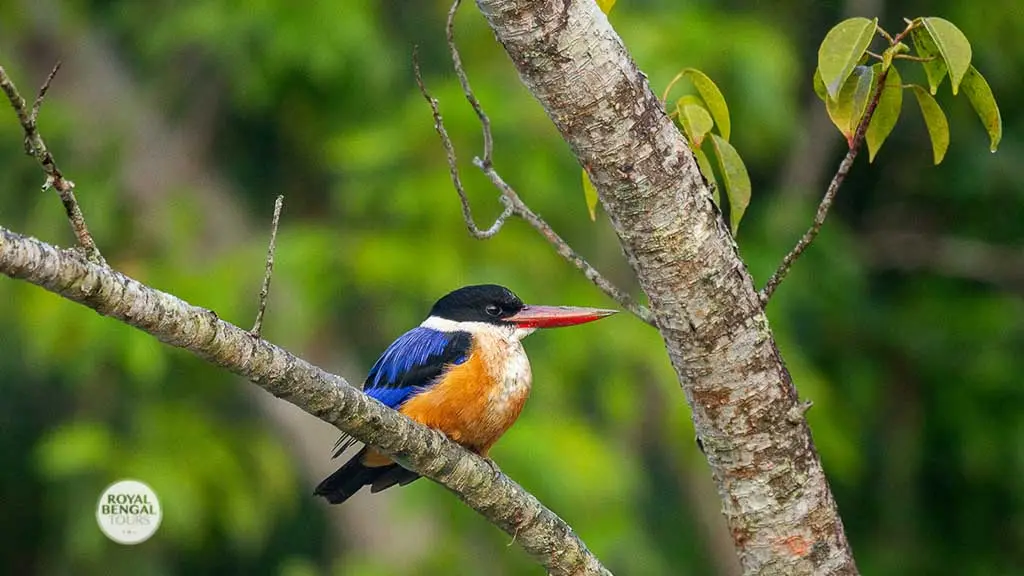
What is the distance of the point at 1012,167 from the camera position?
5730 mm

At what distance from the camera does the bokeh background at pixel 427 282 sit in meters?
4.73

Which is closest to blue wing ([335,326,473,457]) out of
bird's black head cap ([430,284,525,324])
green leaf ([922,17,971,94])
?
bird's black head cap ([430,284,525,324])

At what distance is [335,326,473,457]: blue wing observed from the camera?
287 cm

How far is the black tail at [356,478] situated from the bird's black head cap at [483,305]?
1.44 ft

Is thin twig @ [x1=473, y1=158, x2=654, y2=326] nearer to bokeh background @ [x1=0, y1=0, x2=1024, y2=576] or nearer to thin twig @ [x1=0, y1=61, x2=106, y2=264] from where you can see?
thin twig @ [x1=0, y1=61, x2=106, y2=264]

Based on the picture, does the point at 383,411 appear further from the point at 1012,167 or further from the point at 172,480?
the point at 1012,167

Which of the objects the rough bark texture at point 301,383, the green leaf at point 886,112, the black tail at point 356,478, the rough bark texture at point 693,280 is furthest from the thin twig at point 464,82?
the black tail at point 356,478

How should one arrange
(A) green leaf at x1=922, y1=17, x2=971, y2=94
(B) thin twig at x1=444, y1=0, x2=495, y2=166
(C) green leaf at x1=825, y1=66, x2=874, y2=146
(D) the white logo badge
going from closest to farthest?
(A) green leaf at x1=922, y1=17, x2=971, y2=94 → (C) green leaf at x1=825, y1=66, x2=874, y2=146 → (B) thin twig at x1=444, y1=0, x2=495, y2=166 → (D) the white logo badge

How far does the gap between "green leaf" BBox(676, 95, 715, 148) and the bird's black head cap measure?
1093mm

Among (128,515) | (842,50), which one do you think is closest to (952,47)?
(842,50)

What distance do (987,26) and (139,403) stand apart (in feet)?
12.6

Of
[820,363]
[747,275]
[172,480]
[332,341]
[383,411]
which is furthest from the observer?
[820,363]

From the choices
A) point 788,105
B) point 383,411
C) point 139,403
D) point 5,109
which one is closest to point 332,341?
point 139,403

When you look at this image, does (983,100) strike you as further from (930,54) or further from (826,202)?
(826,202)
